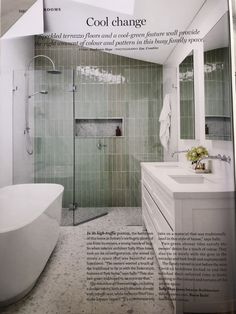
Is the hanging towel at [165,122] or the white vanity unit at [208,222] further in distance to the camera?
the hanging towel at [165,122]

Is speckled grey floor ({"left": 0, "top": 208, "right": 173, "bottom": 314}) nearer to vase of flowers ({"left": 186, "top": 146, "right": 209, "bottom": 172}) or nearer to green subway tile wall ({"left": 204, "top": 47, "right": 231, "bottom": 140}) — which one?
vase of flowers ({"left": 186, "top": 146, "right": 209, "bottom": 172})

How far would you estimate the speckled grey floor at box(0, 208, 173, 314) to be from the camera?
42.6 inches

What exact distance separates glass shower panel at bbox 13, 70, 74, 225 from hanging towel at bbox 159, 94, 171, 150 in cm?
65

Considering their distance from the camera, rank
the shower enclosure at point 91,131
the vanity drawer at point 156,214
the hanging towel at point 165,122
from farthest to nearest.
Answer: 1. the hanging towel at point 165,122
2. the shower enclosure at point 91,131
3. the vanity drawer at point 156,214

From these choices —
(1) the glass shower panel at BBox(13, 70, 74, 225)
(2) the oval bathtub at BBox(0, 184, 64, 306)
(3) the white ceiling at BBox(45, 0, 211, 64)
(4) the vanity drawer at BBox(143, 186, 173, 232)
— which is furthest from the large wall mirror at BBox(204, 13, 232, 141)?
(2) the oval bathtub at BBox(0, 184, 64, 306)

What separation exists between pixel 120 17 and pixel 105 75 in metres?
0.38

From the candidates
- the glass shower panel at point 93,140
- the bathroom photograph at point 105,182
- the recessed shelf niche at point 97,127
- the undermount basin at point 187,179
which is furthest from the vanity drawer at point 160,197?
the recessed shelf niche at point 97,127

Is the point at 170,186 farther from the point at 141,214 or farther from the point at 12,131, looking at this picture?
the point at 12,131

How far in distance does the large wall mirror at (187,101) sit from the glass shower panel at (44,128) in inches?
31.7

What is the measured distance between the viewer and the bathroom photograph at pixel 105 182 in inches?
42.9

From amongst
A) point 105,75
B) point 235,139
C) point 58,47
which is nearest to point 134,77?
point 105,75

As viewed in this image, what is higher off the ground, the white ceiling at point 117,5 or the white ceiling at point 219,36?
the white ceiling at point 117,5

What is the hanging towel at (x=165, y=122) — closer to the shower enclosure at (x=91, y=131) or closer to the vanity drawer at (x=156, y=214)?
the shower enclosure at (x=91, y=131)

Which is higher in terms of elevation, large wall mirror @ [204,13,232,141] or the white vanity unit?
large wall mirror @ [204,13,232,141]
